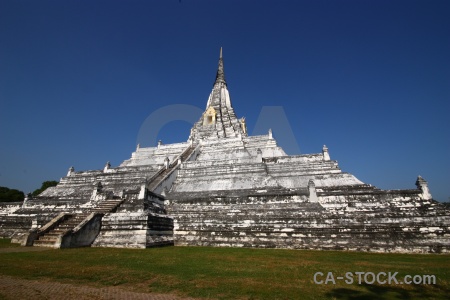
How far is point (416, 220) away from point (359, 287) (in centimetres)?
901

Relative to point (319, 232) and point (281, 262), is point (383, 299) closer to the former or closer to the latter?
point (281, 262)

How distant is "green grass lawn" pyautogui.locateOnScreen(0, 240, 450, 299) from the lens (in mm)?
4895

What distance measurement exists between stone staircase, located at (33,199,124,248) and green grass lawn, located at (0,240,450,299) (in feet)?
9.02

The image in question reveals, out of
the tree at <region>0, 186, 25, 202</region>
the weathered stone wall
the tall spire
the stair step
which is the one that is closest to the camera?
the stair step

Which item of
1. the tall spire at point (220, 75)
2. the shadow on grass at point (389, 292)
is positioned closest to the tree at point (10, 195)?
the tall spire at point (220, 75)

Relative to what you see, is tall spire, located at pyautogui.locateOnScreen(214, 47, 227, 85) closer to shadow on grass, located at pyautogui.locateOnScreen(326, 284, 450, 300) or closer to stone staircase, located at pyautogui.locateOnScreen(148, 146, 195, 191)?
stone staircase, located at pyautogui.locateOnScreen(148, 146, 195, 191)

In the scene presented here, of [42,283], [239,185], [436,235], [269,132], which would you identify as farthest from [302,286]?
[269,132]

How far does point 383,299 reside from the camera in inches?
180

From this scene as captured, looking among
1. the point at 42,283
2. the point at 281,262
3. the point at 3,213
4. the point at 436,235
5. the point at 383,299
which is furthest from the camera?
the point at 3,213

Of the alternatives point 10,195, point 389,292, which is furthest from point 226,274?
point 10,195
